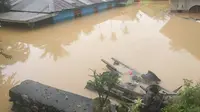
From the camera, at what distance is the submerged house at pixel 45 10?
12.1 m

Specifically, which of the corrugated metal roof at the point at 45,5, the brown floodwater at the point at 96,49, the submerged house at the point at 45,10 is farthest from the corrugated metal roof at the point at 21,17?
the brown floodwater at the point at 96,49

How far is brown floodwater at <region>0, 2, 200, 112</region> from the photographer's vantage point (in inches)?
288

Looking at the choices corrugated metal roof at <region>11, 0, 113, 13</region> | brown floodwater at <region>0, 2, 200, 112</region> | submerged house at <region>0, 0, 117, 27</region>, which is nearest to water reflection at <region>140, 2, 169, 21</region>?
brown floodwater at <region>0, 2, 200, 112</region>

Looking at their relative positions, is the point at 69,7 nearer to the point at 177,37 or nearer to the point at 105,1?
the point at 105,1

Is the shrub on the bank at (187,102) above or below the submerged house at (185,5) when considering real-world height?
below

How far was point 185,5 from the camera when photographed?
551 inches

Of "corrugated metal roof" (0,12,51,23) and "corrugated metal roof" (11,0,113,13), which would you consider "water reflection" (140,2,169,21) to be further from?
"corrugated metal roof" (0,12,51,23)

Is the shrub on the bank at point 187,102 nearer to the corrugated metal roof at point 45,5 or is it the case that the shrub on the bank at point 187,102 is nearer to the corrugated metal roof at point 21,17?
the corrugated metal roof at point 21,17

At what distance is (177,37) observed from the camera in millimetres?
10461

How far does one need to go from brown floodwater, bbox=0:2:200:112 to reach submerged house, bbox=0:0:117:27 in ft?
1.66

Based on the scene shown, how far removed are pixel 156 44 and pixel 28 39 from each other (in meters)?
5.61

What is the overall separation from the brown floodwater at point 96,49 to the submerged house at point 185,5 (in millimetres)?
585

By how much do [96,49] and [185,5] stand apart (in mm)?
7231

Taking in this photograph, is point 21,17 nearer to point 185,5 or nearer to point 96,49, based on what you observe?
point 96,49
